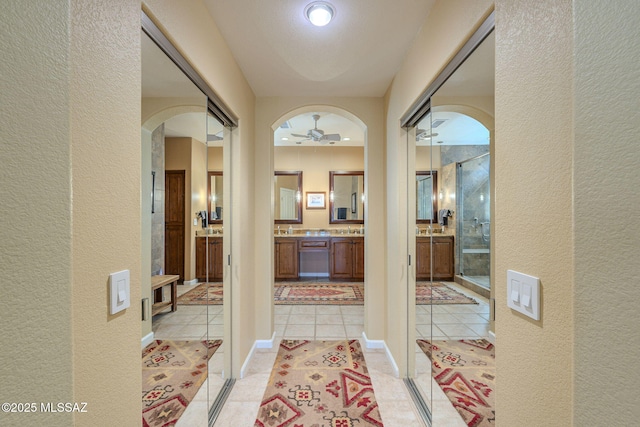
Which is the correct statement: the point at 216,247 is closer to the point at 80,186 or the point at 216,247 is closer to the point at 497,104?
the point at 80,186

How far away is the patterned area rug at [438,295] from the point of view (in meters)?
Answer: 1.52

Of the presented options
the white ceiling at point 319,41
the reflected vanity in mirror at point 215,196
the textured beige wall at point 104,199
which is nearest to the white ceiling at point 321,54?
the white ceiling at point 319,41

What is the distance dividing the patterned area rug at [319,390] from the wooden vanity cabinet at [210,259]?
3.28 ft

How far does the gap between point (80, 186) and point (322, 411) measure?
1.98 metres

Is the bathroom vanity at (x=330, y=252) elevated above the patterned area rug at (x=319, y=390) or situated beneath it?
elevated above

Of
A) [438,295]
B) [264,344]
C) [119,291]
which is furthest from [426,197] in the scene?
[264,344]

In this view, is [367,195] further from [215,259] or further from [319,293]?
[319,293]

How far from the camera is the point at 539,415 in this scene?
798mm

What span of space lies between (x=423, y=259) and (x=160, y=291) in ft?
5.54

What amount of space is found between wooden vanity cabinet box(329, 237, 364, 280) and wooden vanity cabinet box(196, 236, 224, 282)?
11.6 ft

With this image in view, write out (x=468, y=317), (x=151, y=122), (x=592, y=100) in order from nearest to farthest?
(x=592, y=100)
(x=151, y=122)
(x=468, y=317)

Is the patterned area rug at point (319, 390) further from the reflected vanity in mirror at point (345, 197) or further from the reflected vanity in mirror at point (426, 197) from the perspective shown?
the reflected vanity in mirror at point (345, 197)

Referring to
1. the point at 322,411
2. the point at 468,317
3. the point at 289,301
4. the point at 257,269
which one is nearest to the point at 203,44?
the point at 257,269

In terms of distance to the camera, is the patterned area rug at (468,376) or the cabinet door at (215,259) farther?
the cabinet door at (215,259)
